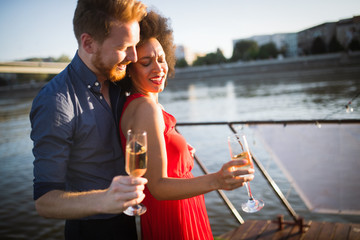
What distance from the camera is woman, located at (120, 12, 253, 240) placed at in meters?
1.41

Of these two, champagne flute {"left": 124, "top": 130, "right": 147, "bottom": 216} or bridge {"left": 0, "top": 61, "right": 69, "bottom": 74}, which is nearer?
champagne flute {"left": 124, "top": 130, "right": 147, "bottom": 216}

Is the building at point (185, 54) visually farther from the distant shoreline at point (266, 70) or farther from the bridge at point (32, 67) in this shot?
the bridge at point (32, 67)

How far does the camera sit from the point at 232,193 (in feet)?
24.1

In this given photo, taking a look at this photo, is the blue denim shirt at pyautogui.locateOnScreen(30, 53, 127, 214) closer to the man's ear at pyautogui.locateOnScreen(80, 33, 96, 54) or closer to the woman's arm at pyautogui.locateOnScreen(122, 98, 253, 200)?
the man's ear at pyautogui.locateOnScreen(80, 33, 96, 54)

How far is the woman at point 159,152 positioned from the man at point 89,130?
0.42 feet

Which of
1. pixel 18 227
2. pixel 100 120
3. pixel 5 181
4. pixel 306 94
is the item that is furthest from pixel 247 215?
pixel 306 94

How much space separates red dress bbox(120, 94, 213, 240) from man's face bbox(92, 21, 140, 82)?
7.4 inches

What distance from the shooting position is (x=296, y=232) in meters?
3.31

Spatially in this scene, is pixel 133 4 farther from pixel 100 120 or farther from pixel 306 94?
pixel 306 94

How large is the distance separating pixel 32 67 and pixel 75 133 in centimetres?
204

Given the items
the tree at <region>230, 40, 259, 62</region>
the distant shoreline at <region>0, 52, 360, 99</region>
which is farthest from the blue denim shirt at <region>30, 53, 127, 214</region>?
the tree at <region>230, 40, 259, 62</region>

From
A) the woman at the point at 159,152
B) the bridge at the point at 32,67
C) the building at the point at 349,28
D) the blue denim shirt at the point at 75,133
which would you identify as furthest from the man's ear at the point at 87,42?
the building at the point at 349,28

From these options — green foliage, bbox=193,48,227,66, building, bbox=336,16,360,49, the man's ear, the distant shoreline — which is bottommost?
the distant shoreline

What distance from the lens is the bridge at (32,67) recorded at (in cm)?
290
